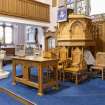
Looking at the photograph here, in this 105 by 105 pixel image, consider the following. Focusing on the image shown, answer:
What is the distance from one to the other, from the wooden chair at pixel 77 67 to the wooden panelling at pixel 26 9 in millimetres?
3988

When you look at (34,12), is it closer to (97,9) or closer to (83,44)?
(97,9)

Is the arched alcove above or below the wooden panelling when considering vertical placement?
below

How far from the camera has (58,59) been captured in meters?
5.78

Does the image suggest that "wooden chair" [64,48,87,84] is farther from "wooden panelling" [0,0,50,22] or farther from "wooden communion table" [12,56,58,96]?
"wooden panelling" [0,0,50,22]

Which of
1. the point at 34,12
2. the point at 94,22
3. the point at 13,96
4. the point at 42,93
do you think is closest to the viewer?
the point at 13,96

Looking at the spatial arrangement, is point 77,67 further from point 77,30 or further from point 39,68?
point 39,68

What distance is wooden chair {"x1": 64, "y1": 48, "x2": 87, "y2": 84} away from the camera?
232 inches

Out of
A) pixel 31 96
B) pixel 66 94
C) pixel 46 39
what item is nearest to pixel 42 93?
pixel 31 96

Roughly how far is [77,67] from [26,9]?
500 centimetres

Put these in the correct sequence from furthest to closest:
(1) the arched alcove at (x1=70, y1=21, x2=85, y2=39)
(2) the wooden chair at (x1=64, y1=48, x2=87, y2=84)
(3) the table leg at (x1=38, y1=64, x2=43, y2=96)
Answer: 1. (1) the arched alcove at (x1=70, y1=21, x2=85, y2=39)
2. (2) the wooden chair at (x1=64, y1=48, x2=87, y2=84)
3. (3) the table leg at (x1=38, y1=64, x2=43, y2=96)

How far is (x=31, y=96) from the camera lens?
4508 millimetres

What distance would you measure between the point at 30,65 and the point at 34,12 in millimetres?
5814

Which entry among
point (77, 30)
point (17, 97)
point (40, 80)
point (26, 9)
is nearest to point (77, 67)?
point (77, 30)

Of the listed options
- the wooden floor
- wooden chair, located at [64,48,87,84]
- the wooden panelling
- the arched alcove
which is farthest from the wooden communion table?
the wooden panelling
